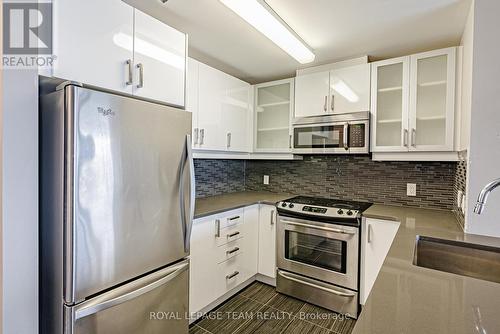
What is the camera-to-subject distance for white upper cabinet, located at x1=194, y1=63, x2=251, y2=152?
2.30 metres

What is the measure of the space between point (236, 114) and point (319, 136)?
2.94ft

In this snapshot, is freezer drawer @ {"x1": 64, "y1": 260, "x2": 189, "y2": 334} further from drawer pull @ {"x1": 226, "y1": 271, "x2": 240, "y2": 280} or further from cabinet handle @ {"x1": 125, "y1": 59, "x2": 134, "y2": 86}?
cabinet handle @ {"x1": 125, "y1": 59, "x2": 134, "y2": 86}

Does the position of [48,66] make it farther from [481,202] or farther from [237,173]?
[237,173]

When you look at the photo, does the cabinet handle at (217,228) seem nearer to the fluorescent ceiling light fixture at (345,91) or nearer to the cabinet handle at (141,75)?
the cabinet handle at (141,75)

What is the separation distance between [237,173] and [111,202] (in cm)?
220

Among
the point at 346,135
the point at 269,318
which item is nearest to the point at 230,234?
the point at 269,318

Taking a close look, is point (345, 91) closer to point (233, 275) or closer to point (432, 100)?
point (432, 100)

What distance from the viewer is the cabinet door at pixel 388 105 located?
2.24 metres

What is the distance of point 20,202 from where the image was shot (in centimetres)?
107

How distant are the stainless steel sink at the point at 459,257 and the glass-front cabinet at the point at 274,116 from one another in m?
1.60

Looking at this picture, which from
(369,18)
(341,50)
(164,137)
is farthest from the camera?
(341,50)

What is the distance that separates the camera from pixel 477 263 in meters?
1.35

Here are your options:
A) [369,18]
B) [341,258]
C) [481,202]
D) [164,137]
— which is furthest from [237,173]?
[481,202]

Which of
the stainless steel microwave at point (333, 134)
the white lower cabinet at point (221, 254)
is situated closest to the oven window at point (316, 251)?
the white lower cabinet at point (221, 254)
